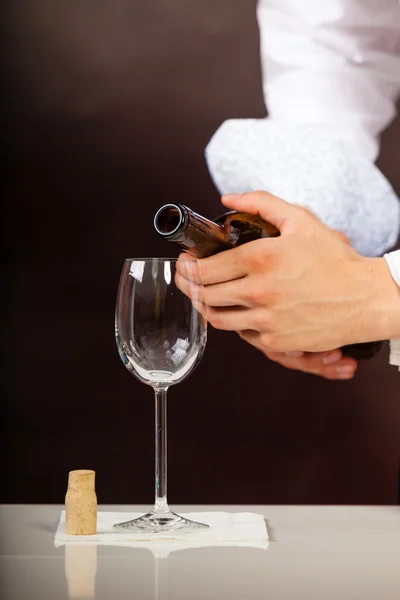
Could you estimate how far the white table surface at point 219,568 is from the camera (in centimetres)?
59

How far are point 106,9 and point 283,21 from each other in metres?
0.44

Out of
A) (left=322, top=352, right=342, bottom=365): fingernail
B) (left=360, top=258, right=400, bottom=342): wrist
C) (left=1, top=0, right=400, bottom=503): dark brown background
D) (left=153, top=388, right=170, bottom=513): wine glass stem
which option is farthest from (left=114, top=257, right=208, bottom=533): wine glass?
(left=1, top=0, right=400, bottom=503): dark brown background

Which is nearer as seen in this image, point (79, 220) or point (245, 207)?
point (245, 207)

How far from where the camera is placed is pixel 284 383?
1979 mm

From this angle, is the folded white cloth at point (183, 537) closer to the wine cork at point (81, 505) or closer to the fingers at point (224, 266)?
the wine cork at point (81, 505)

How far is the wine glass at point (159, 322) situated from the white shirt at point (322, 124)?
1.18 meters

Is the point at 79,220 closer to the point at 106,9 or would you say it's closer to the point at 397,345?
the point at 106,9

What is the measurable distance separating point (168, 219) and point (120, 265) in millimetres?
1018

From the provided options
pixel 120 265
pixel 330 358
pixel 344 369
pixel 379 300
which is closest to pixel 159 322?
pixel 379 300

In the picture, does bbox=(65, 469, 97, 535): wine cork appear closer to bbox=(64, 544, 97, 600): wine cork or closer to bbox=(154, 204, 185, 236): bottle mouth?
bbox=(64, 544, 97, 600): wine cork

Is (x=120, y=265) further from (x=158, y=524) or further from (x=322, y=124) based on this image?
(x=158, y=524)

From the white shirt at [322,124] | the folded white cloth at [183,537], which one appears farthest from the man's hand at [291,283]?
the white shirt at [322,124]

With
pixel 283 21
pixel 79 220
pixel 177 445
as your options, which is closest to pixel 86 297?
pixel 79 220

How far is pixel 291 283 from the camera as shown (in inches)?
39.1
